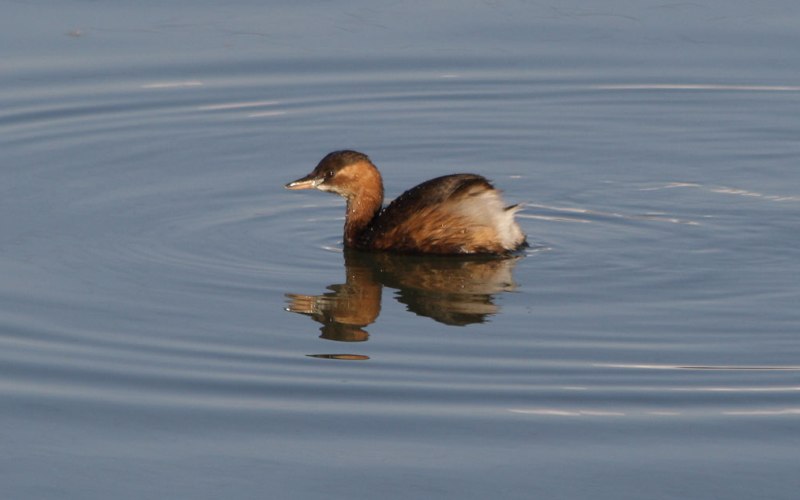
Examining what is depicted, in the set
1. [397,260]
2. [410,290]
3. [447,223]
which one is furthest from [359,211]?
[410,290]

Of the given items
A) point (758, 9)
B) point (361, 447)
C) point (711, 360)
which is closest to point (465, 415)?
point (361, 447)

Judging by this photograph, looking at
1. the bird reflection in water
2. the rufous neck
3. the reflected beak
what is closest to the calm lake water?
the bird reflection in water

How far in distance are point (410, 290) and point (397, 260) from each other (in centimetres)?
78

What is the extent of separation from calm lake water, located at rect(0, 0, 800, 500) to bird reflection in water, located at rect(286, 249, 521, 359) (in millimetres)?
30

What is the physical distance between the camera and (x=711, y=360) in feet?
25.6

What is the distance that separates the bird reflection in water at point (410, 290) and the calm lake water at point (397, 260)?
3cm

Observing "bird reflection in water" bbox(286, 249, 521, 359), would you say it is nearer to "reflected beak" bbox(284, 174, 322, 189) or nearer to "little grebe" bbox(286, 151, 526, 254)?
"little grebe" bbox(286, 151, 526, 254)

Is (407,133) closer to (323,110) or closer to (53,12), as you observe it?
(323,110)

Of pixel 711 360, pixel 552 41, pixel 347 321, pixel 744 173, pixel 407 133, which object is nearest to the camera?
pixel 711 360

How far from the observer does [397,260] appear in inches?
400

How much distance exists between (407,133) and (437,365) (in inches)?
189

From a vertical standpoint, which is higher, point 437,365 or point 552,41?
point 552,41

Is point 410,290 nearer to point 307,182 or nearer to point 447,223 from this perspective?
point 447,223

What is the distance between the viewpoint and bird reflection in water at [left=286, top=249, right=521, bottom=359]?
872 cm
